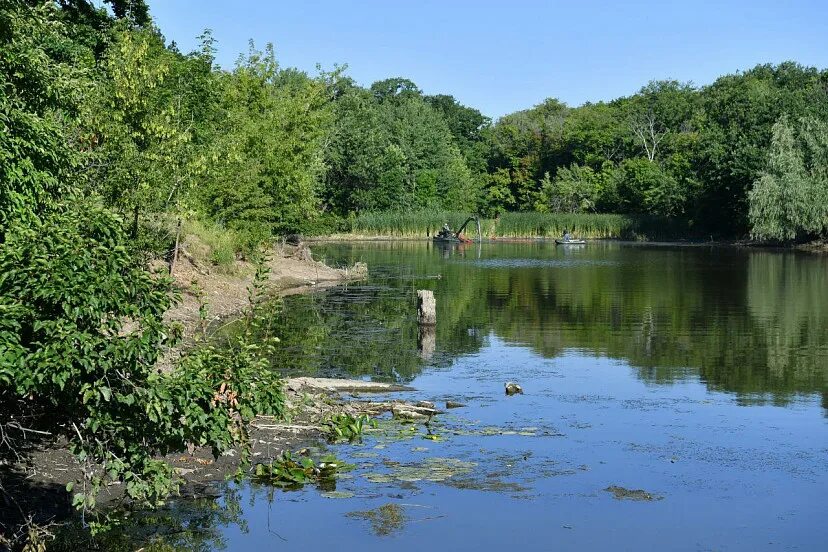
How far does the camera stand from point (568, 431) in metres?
20.0

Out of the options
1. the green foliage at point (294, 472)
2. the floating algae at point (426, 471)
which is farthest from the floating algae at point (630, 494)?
the green foliage at point (294, 472)

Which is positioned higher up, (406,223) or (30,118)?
(30,118)

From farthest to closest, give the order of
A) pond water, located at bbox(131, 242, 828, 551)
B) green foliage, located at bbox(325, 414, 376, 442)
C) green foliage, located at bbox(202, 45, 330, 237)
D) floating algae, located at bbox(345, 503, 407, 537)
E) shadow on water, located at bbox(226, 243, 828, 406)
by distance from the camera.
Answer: green foliage, located at bbox(202, 45, 330, 237) < shadow on water, located at bbox(226, 243, 828, 406) < green foliage, located at bbox(325, 414, 376, 442) < pond water, located at bbox(131, 242, 828, 551) < floating algae, located at bbox(345, 503, 407, 537)

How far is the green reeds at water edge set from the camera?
4193 inches

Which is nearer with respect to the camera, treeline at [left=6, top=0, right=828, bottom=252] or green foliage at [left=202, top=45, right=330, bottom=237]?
treeline at [left=6, top=0, right=828, bottom=252]

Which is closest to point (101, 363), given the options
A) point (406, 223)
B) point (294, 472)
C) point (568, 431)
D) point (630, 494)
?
point (294, 472)

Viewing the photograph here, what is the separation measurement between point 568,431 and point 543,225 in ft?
308

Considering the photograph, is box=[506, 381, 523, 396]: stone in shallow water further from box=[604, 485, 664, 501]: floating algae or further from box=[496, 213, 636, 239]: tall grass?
box=[496, 213, 636, 239]: tall grass

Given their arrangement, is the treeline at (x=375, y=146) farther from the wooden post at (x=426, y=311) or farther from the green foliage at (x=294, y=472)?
the wooden post at (x=426, y=311)

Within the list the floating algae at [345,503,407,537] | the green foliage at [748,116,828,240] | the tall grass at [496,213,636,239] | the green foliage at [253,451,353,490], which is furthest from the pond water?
the tall grass at [496,213,636,239]

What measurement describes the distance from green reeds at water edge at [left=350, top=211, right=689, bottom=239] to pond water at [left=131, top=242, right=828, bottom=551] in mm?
61250

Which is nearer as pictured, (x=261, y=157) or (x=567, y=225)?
(x=261, y=157)

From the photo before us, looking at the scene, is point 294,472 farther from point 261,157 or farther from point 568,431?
point 261,157

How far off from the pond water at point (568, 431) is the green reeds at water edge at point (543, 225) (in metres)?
61.2
